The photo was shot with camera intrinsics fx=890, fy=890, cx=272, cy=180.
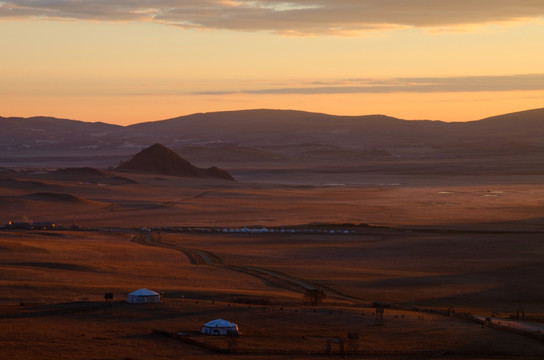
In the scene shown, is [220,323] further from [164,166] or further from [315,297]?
[164,166]

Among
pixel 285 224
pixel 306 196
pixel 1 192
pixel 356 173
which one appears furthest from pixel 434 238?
pixel 356 173

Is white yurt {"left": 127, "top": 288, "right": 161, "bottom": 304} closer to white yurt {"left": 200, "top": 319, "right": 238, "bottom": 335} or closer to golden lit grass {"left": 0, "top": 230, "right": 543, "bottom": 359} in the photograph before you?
golden lit grass {"left": 0, "top": 230, "right": 543, "bottom": 359}

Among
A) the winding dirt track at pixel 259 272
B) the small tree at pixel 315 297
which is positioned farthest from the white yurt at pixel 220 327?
the winding dirt track at pixel 259 272

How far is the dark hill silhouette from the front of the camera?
160125 millimetres

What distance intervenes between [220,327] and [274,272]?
19.3 meters

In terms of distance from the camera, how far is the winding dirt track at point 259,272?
4534cm

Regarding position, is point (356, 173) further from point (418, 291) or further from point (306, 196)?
point (418, 291)

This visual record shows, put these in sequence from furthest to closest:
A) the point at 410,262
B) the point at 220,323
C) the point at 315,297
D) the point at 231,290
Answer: the point at 410,262 < the point at 231,290 < the point at 315,297 < the point at 220,323

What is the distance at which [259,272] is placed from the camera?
5156 cm

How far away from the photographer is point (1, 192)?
11206 cm

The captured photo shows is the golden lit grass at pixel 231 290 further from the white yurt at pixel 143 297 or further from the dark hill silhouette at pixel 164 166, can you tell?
the dark hill silhouette at pixel 164 166

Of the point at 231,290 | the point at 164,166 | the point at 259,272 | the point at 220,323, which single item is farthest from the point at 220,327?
the point at 164,166

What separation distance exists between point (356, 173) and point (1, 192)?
77413 millimetres

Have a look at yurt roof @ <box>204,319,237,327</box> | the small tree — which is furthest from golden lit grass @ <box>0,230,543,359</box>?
yurt roof @ <box>204,319,237,327</box>
